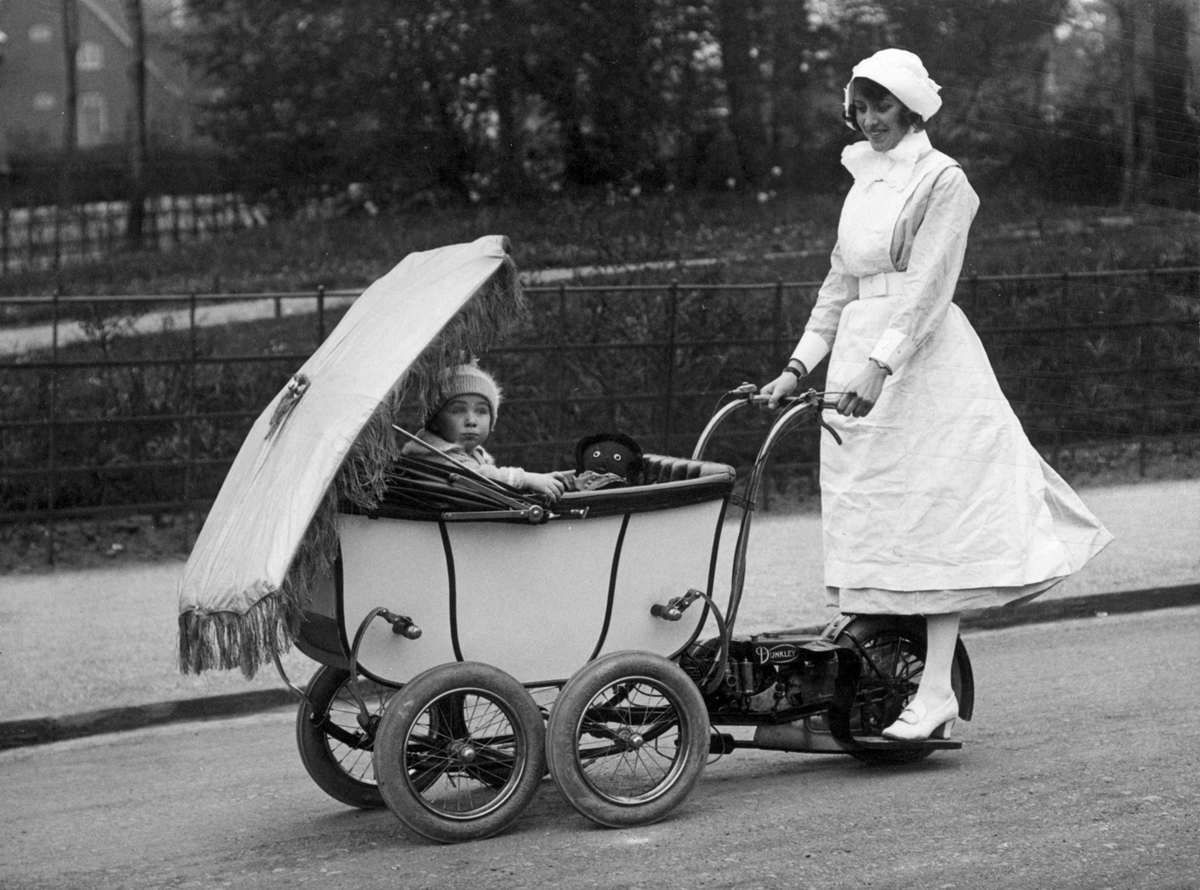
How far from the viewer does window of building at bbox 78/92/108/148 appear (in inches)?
400

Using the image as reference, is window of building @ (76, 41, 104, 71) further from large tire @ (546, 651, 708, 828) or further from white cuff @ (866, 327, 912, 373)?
large tire @ (546, 651, 708, 828)

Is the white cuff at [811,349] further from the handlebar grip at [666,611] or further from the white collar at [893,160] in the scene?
the handlebar grip at [666,611]

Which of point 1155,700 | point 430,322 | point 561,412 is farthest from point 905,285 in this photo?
point 561,412

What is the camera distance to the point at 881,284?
17.6 ft

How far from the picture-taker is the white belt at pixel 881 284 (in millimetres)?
5336

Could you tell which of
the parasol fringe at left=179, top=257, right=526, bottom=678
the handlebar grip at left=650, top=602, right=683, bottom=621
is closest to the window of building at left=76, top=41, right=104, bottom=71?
Result: the parasol fringe at left=179, top=257, right=526, bottom=678

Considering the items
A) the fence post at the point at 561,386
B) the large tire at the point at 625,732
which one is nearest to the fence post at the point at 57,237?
the fence post at the point at 561,386

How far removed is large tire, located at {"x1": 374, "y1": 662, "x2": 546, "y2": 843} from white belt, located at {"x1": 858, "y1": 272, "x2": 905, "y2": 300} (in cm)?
168

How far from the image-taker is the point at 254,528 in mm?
4488

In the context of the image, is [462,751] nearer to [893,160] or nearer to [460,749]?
[460,749]

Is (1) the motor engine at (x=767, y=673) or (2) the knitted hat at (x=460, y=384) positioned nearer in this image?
(2) the knitted hat at (x=460, y=384)

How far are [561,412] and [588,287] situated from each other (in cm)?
86

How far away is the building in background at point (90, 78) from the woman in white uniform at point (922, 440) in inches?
230

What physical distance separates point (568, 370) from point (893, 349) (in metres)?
→ 6.04
